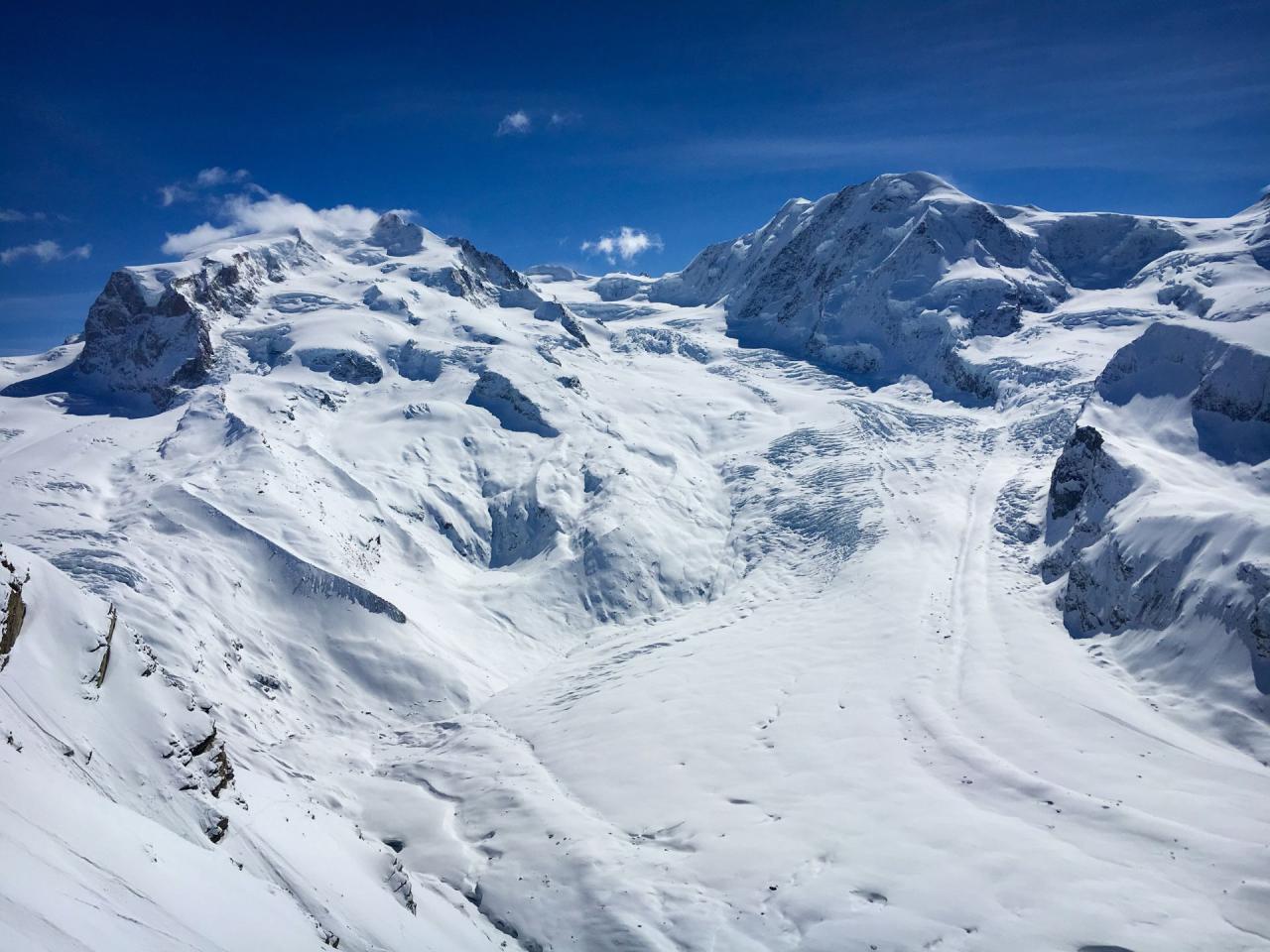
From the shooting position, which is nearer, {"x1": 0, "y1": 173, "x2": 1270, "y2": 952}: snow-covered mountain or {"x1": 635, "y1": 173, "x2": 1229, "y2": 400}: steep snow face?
{"x1": 0, "y1": 173, "x2": 1270, "y2": 952}: snow-covered mountain

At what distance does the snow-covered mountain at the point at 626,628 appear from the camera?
102 ft

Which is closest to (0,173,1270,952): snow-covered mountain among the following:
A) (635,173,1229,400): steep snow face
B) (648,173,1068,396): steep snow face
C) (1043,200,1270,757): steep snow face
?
(1043,200,1270,757): steep snow face

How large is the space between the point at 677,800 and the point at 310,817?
21.4 m

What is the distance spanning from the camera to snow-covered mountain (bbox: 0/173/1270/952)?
31031 mm

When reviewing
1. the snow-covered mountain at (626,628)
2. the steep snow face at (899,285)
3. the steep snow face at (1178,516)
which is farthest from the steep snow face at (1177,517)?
the steep snow face at (899,285)

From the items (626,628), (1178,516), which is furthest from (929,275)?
(626,628)

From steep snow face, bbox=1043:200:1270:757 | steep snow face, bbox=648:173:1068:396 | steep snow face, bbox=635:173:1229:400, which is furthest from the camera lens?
steep snow face, bbox=648:173:1068:396

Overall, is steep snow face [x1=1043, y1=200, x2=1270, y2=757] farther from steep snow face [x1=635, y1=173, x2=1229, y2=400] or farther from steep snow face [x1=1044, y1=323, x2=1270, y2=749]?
steep snow face [x1=635, y1=173, x2=1229, y2=400]

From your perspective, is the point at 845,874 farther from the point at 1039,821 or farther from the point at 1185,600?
the point at 1185,600

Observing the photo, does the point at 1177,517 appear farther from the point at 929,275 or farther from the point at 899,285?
the point at 899,285

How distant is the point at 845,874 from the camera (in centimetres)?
3988

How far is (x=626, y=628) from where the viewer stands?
82.6 m

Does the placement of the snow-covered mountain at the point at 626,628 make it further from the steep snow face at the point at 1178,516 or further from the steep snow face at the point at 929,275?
the steep snow face at the point at 929,275

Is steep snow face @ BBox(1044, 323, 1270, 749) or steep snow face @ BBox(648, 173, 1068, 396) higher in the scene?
steep snow face @ BBox(648, 173, 1068, 396)
